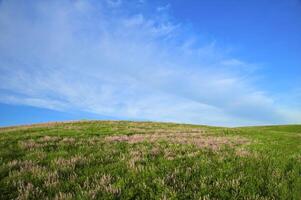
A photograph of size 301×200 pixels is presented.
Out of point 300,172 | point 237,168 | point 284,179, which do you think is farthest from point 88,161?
point 300,172

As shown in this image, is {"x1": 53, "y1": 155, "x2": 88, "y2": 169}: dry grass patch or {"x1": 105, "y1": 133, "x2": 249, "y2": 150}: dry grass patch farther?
{"x1": 105, "y1": 133, "x2": 249, "y2": 150}: dry grass patch

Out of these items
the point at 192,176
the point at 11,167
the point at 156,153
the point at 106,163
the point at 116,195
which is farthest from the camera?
the point at 156,153

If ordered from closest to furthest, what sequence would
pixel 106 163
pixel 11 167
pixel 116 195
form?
pixel 116 195
pixel 11 167
pixel 106 163

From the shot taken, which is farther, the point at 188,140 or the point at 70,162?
the point at 188,140

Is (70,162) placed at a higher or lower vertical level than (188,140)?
lower

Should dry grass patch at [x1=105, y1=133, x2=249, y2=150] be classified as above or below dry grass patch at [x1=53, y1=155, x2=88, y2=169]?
above

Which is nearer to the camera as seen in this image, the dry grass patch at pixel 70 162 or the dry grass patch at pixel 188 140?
the dry grass patch at pixel 70 162

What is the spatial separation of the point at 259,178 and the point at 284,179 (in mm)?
697

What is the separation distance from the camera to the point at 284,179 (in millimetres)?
7410

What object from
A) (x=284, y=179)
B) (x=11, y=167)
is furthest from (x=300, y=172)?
(x=11, y=167)

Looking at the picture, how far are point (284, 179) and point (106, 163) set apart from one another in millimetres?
5640

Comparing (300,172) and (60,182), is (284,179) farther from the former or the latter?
(60,182)

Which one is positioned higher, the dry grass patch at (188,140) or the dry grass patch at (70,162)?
the dry grass patch at (188,140)

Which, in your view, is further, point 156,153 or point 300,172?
point 156,153
